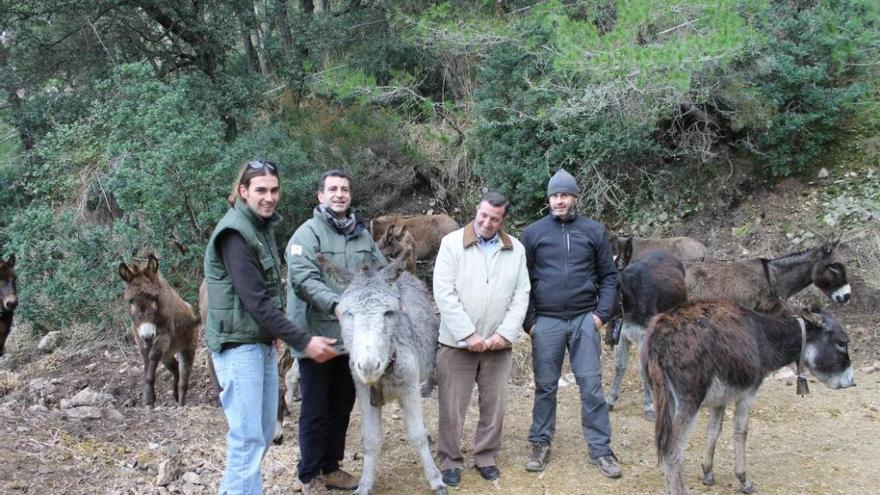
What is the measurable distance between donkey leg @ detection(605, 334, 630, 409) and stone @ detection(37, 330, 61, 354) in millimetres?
8677

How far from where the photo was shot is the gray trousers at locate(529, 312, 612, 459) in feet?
18.2

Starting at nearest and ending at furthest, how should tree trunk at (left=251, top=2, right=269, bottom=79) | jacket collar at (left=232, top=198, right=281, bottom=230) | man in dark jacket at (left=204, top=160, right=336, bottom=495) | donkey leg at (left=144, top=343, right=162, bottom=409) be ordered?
man in dark jacket at (left=204, top=160, right=336, bottom=495) → jacket collar at (left=232, top=198, right=281, bottom=230) → donkey leg at (left=144, top=343, right=162, bottom=409) → tree trunk at (left=251, top=2, right=269, bottom=79)

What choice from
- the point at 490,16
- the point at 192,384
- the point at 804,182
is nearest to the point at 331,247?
the point at 192,384

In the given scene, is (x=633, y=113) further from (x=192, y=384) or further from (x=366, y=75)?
(x=192, y=384)

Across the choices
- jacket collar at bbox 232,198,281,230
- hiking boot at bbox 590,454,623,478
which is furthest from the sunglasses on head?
hiking boot at bbox 590,454,623,478

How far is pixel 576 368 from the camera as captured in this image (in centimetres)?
560

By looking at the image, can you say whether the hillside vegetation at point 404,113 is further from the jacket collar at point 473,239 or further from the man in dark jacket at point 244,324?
the man in dark jacket at point 244,324

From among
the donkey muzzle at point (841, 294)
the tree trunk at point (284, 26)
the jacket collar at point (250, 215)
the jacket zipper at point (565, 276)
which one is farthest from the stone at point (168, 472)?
the tree trunk at point (284, 26)

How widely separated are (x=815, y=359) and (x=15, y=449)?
21.6 ft

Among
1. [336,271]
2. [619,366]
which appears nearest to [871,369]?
[619,366]

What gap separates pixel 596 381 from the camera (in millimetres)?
5551

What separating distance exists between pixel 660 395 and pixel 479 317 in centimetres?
145

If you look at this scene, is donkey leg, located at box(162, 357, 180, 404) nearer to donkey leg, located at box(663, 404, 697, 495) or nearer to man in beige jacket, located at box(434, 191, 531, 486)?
man in beige jacket, located at box(434, 191, 531, 486)

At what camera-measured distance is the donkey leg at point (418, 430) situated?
16.4ft
